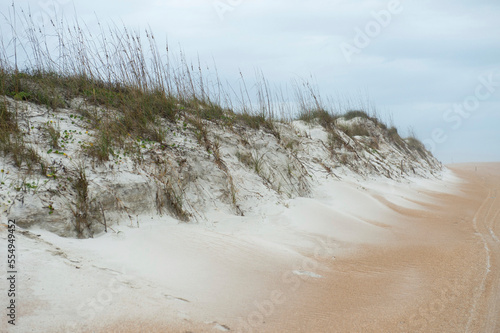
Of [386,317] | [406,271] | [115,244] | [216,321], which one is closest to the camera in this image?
[216,321]

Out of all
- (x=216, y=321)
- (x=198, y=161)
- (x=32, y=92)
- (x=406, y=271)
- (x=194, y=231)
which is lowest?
(x=406, y=271)

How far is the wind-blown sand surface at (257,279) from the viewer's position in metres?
2.49

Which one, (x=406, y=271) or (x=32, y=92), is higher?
(x=32, y=92)

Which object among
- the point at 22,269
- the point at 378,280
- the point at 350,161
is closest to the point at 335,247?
the point at 378,280

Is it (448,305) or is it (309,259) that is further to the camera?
(309,259)

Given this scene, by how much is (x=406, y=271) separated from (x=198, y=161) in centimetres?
315

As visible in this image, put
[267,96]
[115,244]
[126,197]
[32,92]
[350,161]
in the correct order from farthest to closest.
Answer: [350,161], [267,96], [32,92], [126,197], [115,244]

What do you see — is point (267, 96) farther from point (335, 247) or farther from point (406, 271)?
point (406, 271)

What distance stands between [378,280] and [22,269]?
10.5 feet

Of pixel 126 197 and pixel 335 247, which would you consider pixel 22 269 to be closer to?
pixel 126 197

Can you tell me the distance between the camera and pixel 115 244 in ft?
11.4

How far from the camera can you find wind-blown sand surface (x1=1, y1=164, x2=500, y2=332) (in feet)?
8.17

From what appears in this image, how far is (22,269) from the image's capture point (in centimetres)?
260

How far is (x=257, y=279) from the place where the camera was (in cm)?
330
